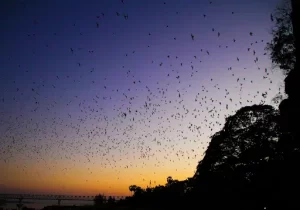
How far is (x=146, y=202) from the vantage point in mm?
24781

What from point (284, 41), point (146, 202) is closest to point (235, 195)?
point (146, 202)

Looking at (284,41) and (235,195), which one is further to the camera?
(284,41)

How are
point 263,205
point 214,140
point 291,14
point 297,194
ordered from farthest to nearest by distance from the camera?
point 291,14, point 214,140, point 263,205, point 297,194

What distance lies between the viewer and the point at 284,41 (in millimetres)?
31234

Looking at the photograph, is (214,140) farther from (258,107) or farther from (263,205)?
(263,205)

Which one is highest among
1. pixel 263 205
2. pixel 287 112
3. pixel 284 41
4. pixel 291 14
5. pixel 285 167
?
pixel 291 14

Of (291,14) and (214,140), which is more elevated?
(291,14)

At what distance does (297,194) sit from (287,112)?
8.39 metres

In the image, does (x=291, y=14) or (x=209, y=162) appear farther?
Result: (x=291, y=14)

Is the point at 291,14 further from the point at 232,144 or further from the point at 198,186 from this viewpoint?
the point at 198,186

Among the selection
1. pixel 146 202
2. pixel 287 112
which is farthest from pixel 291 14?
pixel 146 202

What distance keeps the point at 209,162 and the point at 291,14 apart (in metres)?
19.1

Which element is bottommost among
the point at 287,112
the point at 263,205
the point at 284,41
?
the point at 263,205

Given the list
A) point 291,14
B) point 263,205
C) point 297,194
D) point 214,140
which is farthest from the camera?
point 291,14
